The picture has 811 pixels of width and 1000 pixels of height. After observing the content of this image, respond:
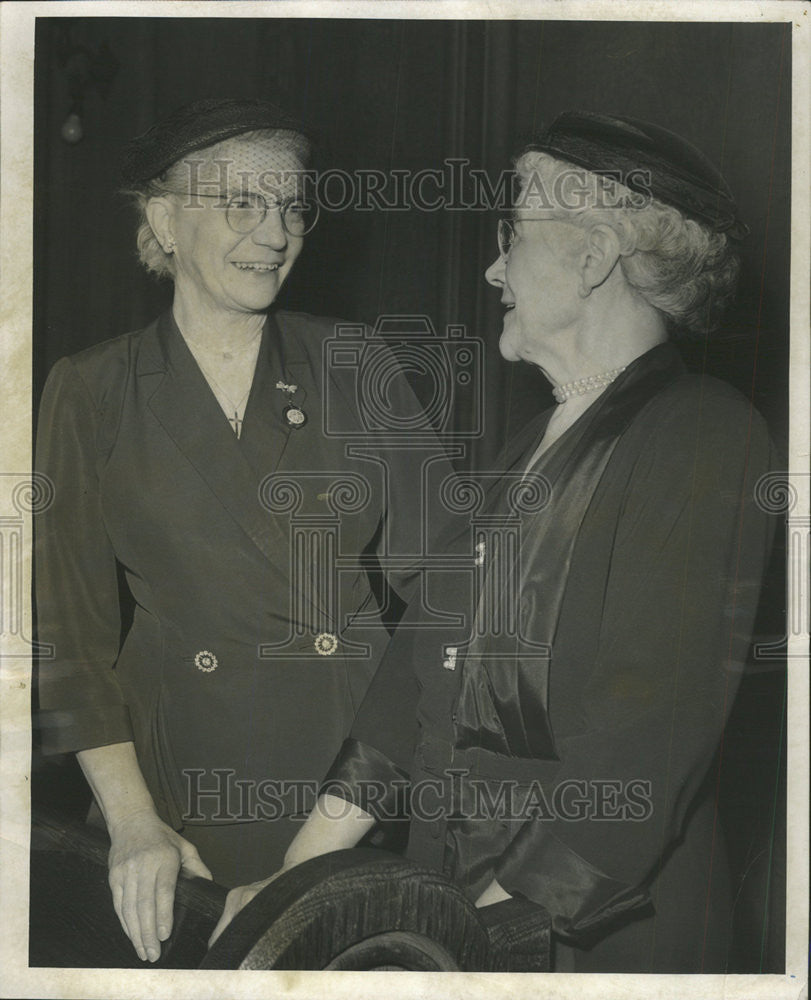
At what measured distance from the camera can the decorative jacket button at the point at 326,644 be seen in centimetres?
242

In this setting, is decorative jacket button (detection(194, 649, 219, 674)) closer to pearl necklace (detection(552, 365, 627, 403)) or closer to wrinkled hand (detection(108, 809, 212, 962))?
wrinkled hand (detection(108, 809, 212, 962))

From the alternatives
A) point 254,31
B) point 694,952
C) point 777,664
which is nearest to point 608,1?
point 254,31

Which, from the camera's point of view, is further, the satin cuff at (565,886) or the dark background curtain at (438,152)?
the dark background curtain at (438,152)

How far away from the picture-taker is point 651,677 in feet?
7.70

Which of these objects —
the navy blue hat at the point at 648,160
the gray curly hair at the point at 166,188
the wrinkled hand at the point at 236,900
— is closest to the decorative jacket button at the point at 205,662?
the wrinkled hand at the point at 236,900

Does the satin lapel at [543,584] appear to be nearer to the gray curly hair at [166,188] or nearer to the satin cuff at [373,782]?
the satin cuff at [373,782]

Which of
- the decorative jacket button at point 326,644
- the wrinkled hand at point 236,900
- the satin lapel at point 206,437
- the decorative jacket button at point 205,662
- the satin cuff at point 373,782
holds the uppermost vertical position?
the satin lapel at point 206,437

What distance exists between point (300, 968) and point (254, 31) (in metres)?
1.99

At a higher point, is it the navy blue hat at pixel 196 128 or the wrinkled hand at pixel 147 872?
the navy blue hat at pixel 196 128

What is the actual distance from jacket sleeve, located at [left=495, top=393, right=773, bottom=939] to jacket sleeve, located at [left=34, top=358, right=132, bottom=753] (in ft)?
3.04

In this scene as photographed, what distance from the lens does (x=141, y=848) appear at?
2.40 meters

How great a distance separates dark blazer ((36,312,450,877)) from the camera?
2418 millimetres

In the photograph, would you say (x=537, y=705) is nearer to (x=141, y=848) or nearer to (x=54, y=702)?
(x=141, y=848)

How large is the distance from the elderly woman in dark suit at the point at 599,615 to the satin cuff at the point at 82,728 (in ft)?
1.40
